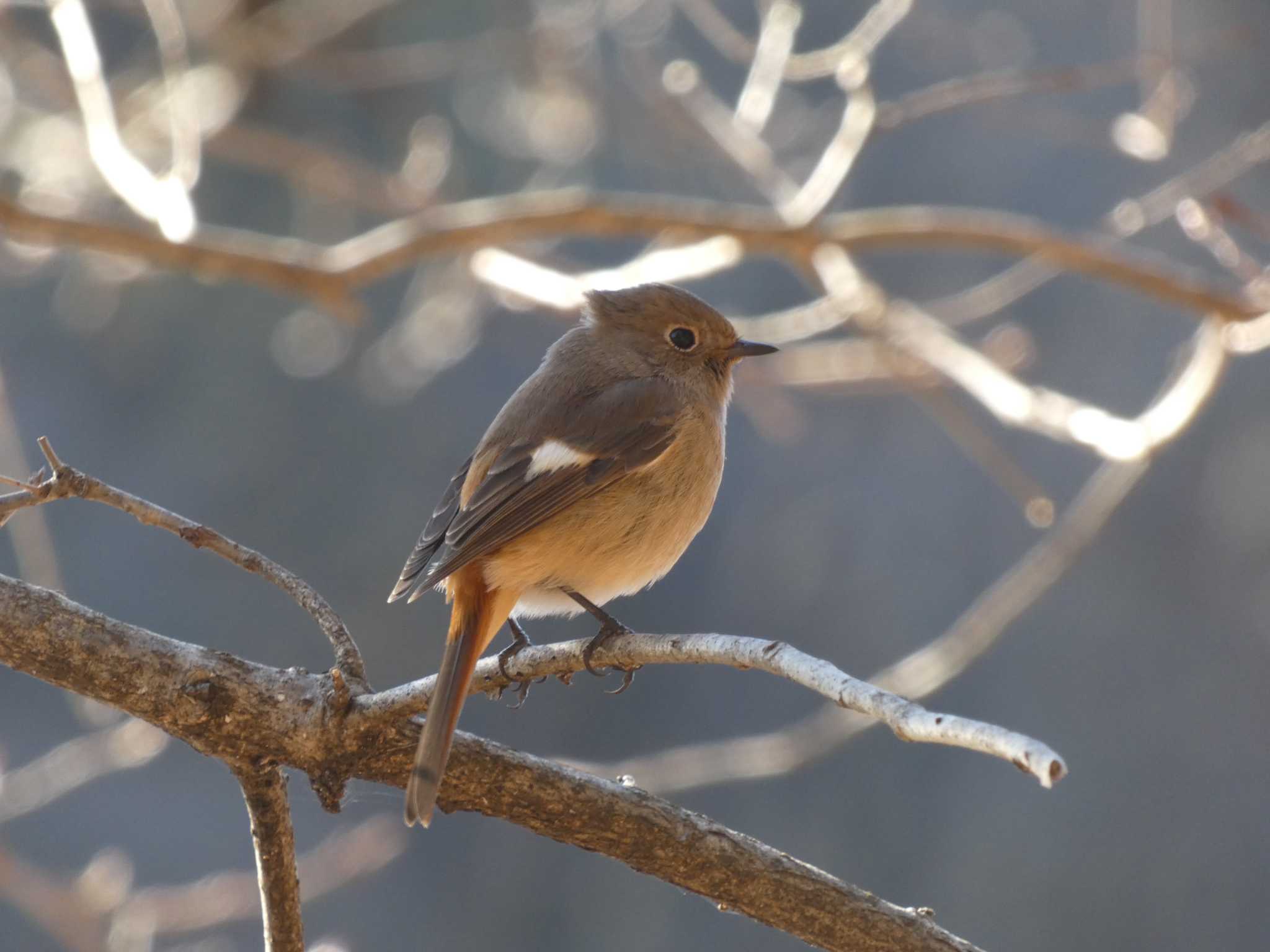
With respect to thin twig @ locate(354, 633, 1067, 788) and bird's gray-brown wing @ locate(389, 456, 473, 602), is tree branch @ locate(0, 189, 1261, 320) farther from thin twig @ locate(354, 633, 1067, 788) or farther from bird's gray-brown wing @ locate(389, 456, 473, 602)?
thin twig @ locate(354, 633, 1067, 788)

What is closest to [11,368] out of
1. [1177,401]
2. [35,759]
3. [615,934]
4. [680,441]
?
[35,759]

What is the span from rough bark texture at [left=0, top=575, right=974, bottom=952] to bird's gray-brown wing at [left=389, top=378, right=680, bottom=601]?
0.70 metres

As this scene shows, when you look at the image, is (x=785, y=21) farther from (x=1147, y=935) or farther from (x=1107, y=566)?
(x=1147, y=935)

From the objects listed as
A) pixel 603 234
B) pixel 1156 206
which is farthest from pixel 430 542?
pixel 1156 206

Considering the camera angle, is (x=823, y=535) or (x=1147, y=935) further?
(x=823, y=535)

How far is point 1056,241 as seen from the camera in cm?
395

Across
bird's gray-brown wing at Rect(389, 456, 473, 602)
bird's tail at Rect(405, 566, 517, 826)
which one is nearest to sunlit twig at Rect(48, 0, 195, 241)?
bird's gray-brown wing at Rect(389, 456, 473, 602)

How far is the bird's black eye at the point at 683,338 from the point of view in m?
3.74

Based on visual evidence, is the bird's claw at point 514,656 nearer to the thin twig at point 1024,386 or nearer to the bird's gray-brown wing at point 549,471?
the bird's gray-brown wing at point 549,471

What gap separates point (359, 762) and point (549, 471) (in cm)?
109

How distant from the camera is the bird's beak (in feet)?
12.0

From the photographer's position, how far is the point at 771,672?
7.36ft

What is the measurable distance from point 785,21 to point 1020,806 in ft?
11.0

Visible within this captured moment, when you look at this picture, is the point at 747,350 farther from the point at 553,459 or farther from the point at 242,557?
the point at 242,557
